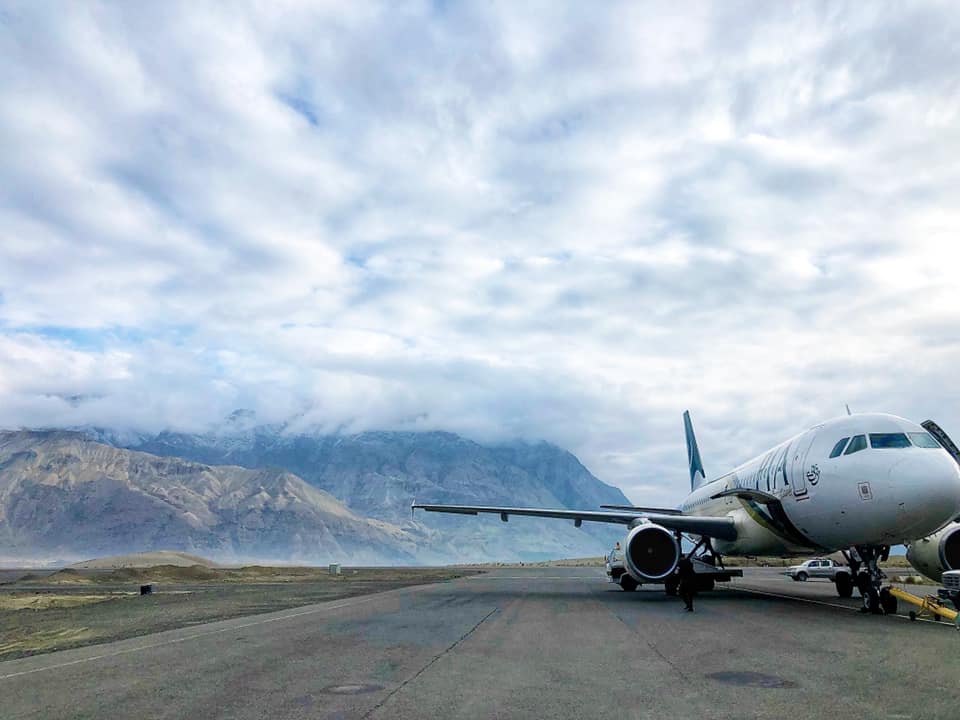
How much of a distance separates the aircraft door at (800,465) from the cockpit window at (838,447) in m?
1.37

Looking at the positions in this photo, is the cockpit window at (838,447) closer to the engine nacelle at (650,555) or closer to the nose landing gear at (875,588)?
the nose landing gear at (875,588)

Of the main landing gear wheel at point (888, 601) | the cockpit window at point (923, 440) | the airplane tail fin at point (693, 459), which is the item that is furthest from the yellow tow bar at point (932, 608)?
the airplane tail fin at point (693, 459)

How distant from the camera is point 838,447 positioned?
19.7 meters

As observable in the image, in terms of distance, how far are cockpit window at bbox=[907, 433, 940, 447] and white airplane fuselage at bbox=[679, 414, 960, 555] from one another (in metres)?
0.04

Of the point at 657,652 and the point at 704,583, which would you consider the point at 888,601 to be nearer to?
the point at 657,652

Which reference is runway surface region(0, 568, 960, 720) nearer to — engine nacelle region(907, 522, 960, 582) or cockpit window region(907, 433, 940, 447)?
engine nacelle region(907, 522, 960, 582)

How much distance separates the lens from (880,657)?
11766 millimetres

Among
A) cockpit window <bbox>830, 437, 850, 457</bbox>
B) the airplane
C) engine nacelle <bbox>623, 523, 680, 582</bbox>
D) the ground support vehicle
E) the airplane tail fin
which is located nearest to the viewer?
the ground support vehicle

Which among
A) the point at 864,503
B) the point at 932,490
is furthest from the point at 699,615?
the point at 932,490

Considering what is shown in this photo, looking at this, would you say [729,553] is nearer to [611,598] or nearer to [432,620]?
[611,598]

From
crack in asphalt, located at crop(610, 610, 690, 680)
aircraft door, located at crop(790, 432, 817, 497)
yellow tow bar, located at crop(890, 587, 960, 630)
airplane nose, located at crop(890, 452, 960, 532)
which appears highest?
aircraft door, located at crop(790, 432, 817, 497)

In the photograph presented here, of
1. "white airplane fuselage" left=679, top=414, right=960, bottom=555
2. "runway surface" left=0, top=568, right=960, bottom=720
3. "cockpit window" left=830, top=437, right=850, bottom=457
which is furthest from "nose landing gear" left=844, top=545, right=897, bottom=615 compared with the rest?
"cockpit window" left=830, top=437, right=850, bottom=457

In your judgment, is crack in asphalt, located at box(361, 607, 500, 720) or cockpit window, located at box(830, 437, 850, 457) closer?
crack in asphalt, located at box(361, 607, 500, 720)

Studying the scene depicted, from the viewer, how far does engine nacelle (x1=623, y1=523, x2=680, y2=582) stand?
24.5 meters
